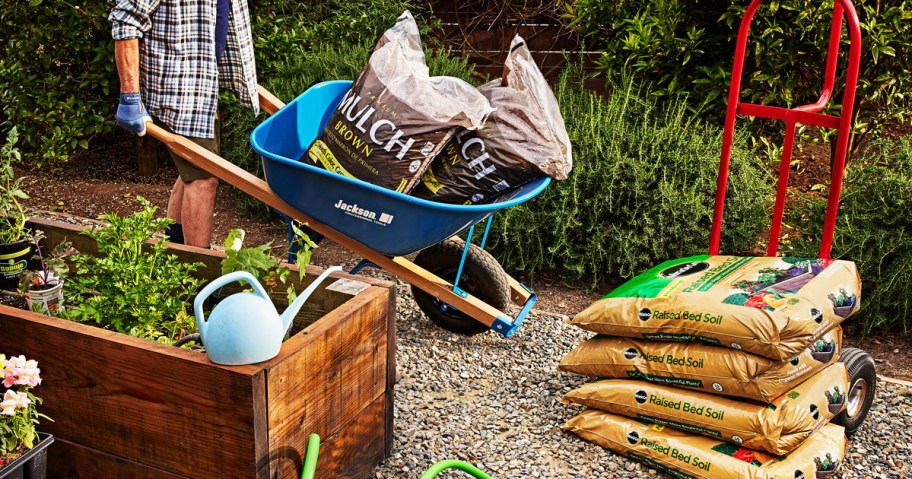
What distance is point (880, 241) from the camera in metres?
3.57

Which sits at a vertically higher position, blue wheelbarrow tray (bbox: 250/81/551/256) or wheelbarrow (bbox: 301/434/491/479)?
blue wheelbarrow tray (bbox: 250/81/551/256)

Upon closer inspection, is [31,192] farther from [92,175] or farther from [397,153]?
[397,153]

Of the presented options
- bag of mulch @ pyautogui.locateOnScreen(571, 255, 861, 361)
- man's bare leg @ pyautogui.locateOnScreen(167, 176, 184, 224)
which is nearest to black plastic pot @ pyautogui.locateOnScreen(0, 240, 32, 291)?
man's bare leg @ pyautogui.locateOnScreen(167, 176, 184, 224)

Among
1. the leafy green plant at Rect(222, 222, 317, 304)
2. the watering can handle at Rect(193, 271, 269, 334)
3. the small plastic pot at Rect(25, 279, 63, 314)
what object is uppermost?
the watering can handle at Rect(193, 271, 269, 334)

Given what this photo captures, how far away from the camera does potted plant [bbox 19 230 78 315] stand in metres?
2.31

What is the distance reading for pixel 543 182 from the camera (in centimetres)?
279

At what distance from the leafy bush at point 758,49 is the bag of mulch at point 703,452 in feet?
7.39

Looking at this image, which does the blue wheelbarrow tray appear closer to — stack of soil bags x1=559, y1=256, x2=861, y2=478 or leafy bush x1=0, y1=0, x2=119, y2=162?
stack of soil bags x1=559, y1=256, x2=861, y2=478

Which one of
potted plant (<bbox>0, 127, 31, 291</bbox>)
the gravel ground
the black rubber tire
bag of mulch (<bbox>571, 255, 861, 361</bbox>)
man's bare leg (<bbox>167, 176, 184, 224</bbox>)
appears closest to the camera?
bag of mulch (<bbox>571, 255, 861, 361</bbox>)

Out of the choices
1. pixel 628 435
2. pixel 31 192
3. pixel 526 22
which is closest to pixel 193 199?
pixel 628 435

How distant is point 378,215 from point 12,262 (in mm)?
1097

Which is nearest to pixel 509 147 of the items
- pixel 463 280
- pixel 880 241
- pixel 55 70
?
pixel 463 280

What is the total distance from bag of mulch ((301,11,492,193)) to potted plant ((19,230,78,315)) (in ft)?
3.01

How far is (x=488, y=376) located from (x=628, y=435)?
0.68 m
